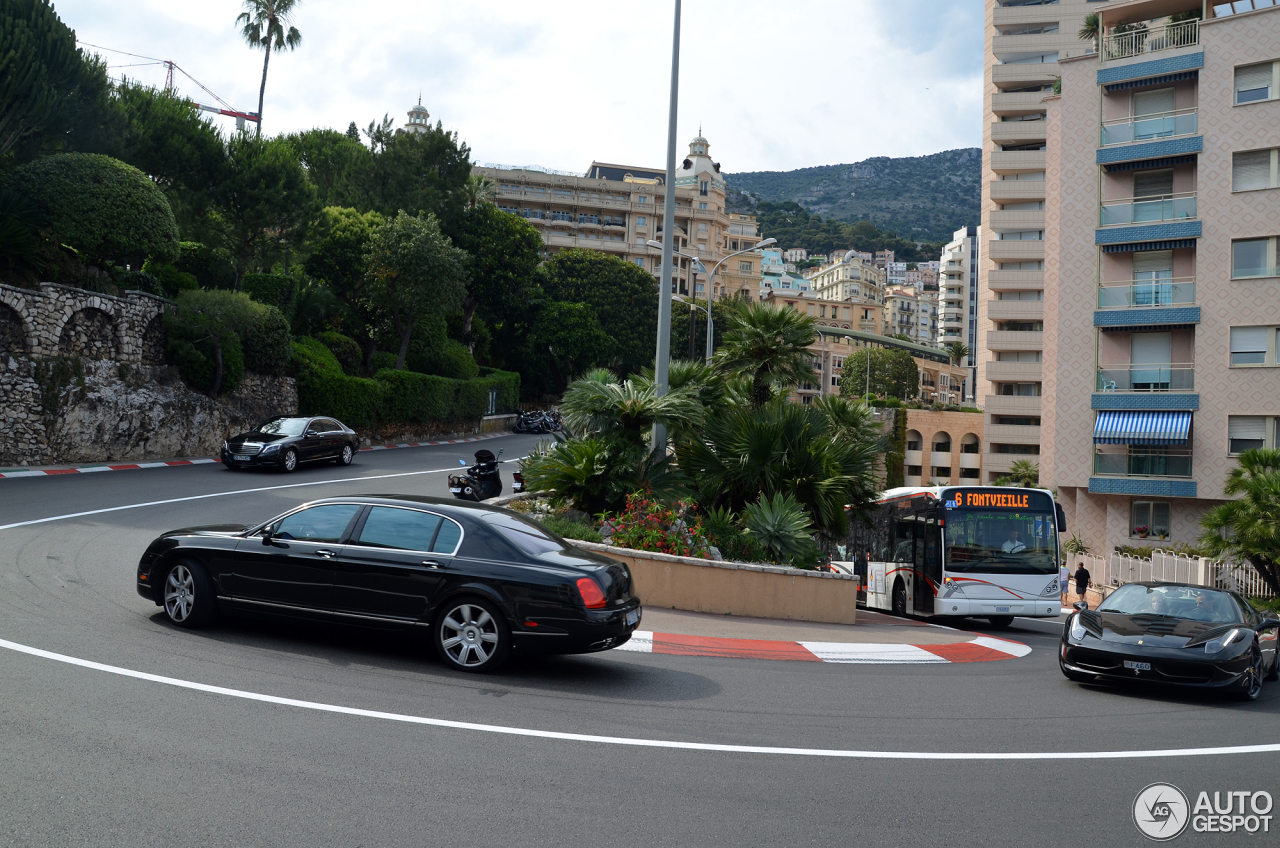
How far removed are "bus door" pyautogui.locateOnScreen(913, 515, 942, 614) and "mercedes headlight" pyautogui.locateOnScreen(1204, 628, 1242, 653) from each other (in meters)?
7.96

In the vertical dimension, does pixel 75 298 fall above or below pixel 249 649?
above

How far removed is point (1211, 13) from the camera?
110 ft

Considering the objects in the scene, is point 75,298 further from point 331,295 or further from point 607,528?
point 607,528

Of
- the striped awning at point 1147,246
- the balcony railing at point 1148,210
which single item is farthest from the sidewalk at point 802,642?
the balcony railing at point 1148,210

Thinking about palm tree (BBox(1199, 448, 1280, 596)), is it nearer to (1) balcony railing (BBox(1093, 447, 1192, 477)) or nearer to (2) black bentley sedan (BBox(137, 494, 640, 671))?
(1) balcony railing (BBox(1093, 447, 1192, 477))

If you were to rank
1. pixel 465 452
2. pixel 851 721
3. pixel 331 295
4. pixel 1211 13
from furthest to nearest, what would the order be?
pixel 331 295
pixel 465 452
pixel 1211 13
pixel 851 721

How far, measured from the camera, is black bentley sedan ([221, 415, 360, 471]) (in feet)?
84.1

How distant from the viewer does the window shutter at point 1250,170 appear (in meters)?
31.3

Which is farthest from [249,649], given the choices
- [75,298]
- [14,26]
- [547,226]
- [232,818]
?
[547,226]

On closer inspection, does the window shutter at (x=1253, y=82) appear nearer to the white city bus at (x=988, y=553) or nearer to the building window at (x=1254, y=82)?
the building window at (x=1254, y=82)

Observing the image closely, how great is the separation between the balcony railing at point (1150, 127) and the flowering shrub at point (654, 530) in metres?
28.4

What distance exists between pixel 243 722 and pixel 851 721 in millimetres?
4572

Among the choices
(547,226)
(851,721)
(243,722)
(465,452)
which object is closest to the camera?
(243,722)

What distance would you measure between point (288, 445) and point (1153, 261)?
30.2m
